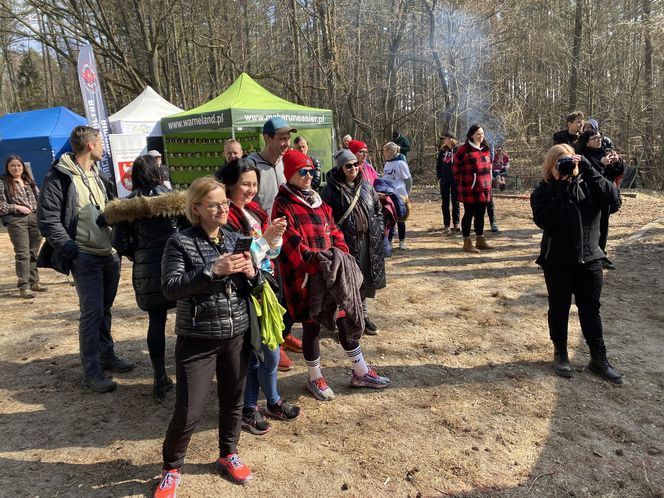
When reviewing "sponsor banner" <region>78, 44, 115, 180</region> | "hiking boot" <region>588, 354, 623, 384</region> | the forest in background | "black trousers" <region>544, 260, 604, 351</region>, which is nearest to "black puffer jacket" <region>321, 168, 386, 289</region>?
"black trousers" <region>544, 260, 604, 351</region>

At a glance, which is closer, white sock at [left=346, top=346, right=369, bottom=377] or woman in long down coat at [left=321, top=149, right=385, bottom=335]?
white sock at [left=346, top=346, right=369, bottom=377]

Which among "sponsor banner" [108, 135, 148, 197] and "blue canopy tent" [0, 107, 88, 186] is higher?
"blue canopy tent" [0, 107, 88, 186]

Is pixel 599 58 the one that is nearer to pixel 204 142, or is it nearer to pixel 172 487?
pixel 204 142

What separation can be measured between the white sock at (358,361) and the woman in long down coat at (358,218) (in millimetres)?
575

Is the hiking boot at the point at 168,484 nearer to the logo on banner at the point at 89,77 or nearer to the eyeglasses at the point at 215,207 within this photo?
the eyeglasses at the point at 215,207

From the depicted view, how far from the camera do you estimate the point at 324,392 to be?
3639 millimetres

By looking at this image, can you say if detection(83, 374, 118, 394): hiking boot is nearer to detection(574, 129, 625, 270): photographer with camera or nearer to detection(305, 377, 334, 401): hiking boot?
detection(305, 377, 334, 401): hiking boot

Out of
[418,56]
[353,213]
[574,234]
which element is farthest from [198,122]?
[418,56]

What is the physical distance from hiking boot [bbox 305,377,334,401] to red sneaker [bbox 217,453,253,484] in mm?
937

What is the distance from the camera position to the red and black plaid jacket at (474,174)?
7438 mm

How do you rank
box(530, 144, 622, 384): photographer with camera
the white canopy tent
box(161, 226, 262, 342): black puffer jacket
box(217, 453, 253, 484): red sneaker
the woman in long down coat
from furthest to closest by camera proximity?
the white canopy tent, the woman in long down coat, box(530, 144, 622, 384): photographer with camera, box(217, 453, 253, 484): red sneaker, box(161, 226, 262, 342): black puffer jacket

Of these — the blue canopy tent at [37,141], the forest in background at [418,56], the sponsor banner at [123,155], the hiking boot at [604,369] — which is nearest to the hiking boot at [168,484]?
the hiking boot at [604,369]

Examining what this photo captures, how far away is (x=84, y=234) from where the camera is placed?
371 centimetres

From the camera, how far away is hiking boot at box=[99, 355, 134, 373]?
13.8 ft
